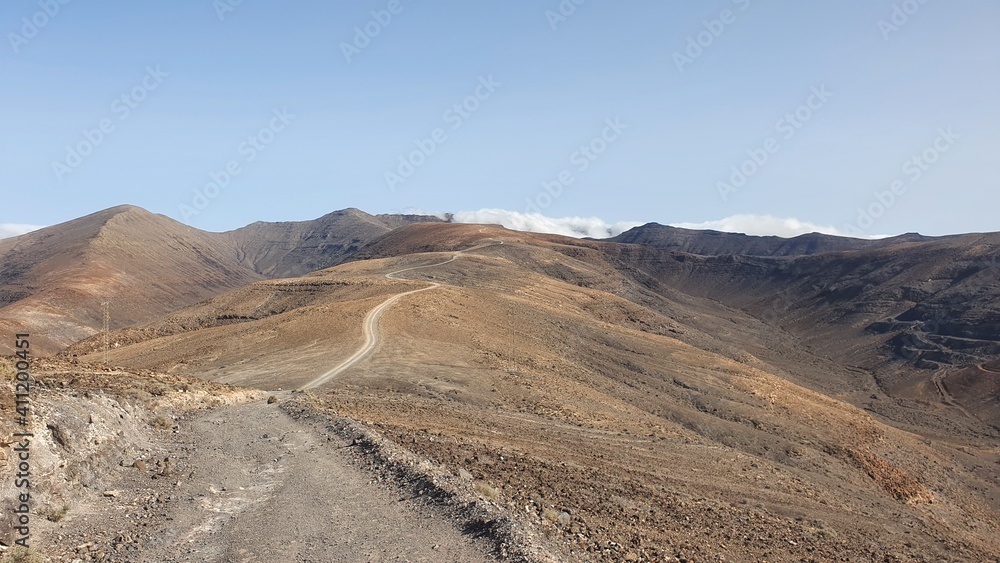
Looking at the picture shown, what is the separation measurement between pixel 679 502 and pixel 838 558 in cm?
343

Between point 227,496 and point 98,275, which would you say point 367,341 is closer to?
point 227,496

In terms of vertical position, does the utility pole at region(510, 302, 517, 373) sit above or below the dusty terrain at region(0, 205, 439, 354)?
below

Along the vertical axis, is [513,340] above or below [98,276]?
below

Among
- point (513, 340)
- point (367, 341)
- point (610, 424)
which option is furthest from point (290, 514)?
point (513, 340)

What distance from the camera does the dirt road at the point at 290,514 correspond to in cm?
916

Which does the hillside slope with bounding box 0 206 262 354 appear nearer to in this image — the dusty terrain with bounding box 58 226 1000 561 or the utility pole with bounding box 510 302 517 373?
the dusty terrain with bounding box 58 226 1000 561

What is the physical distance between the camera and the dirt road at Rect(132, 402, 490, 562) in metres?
9.16

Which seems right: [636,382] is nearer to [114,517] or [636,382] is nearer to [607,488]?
[607,488]

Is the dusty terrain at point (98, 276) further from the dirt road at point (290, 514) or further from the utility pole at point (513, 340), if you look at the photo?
the dirt road at point (290, 514)

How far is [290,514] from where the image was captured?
34.8ft

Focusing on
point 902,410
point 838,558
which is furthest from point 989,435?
point 838,558

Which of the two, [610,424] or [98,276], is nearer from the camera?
[610,424]

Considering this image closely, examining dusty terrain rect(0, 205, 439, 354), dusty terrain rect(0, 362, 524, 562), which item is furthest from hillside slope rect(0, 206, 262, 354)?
dusty terrain rect(0, 362, 524, 562)

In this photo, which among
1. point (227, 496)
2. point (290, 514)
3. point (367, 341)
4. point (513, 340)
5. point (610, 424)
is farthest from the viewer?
point (513, 340)
